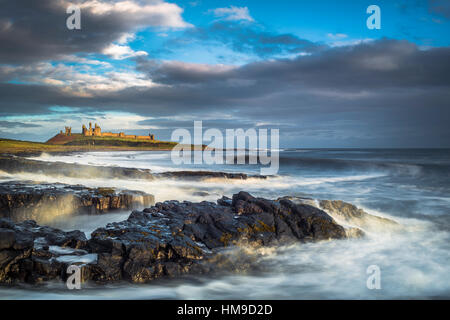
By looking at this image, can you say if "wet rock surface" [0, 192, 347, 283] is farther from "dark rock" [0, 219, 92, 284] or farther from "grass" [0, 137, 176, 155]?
"grass" [0, 137, 176, 155]

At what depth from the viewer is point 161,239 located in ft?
22.3

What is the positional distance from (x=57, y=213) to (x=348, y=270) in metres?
9.76

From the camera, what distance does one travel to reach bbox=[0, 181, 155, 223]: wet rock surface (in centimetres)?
1031

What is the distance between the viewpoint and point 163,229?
750 centimetres

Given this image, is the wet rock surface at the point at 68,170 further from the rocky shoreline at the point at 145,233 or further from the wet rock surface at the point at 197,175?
the rocky shoreline at the point at 145,233

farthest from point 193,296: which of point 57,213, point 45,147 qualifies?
point 45,147

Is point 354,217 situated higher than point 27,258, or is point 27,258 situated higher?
point 27,258

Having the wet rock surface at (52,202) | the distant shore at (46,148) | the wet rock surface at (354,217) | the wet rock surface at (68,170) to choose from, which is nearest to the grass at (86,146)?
the distant shore at (46,148)

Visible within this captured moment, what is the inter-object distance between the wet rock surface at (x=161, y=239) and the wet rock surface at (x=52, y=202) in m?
2.83

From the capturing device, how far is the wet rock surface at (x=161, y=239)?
5.74m

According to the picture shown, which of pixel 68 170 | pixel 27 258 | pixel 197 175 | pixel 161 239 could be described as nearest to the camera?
pixel 27 258

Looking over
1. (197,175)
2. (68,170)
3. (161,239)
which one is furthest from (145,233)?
(197,175)

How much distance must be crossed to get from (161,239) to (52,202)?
6056 mm

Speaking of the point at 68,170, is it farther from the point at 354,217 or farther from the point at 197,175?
the point at 354,217
